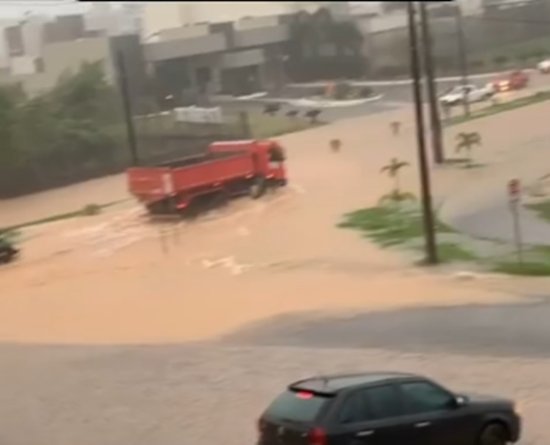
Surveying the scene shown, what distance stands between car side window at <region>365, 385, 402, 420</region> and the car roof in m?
0.03

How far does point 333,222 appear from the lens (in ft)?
15.0

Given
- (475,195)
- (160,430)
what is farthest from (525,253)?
(160,430)

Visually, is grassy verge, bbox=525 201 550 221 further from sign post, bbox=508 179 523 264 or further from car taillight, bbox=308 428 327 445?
car taillight, bbox=308 428 327 445

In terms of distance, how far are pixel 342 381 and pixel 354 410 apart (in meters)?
0.12

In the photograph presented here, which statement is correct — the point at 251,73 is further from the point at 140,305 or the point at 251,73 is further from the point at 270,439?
the point at 270,439

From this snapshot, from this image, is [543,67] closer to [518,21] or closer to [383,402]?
[518,21]

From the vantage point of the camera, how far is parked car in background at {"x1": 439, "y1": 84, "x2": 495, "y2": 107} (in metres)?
4.48

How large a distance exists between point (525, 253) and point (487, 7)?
74cm

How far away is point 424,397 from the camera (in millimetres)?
3861

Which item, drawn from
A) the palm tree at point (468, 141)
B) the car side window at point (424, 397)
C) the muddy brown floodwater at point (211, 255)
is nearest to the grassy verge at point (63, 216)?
the muddy brown floodwater at point (211, 255)

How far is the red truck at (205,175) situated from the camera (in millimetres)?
4512

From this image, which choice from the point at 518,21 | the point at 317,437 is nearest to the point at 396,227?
the point at 518,21

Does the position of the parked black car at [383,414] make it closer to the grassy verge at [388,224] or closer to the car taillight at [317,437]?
the car taillight at [317,437]

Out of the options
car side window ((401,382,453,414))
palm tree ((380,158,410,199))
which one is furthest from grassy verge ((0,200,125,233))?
car side window ((401,382,453,414))
